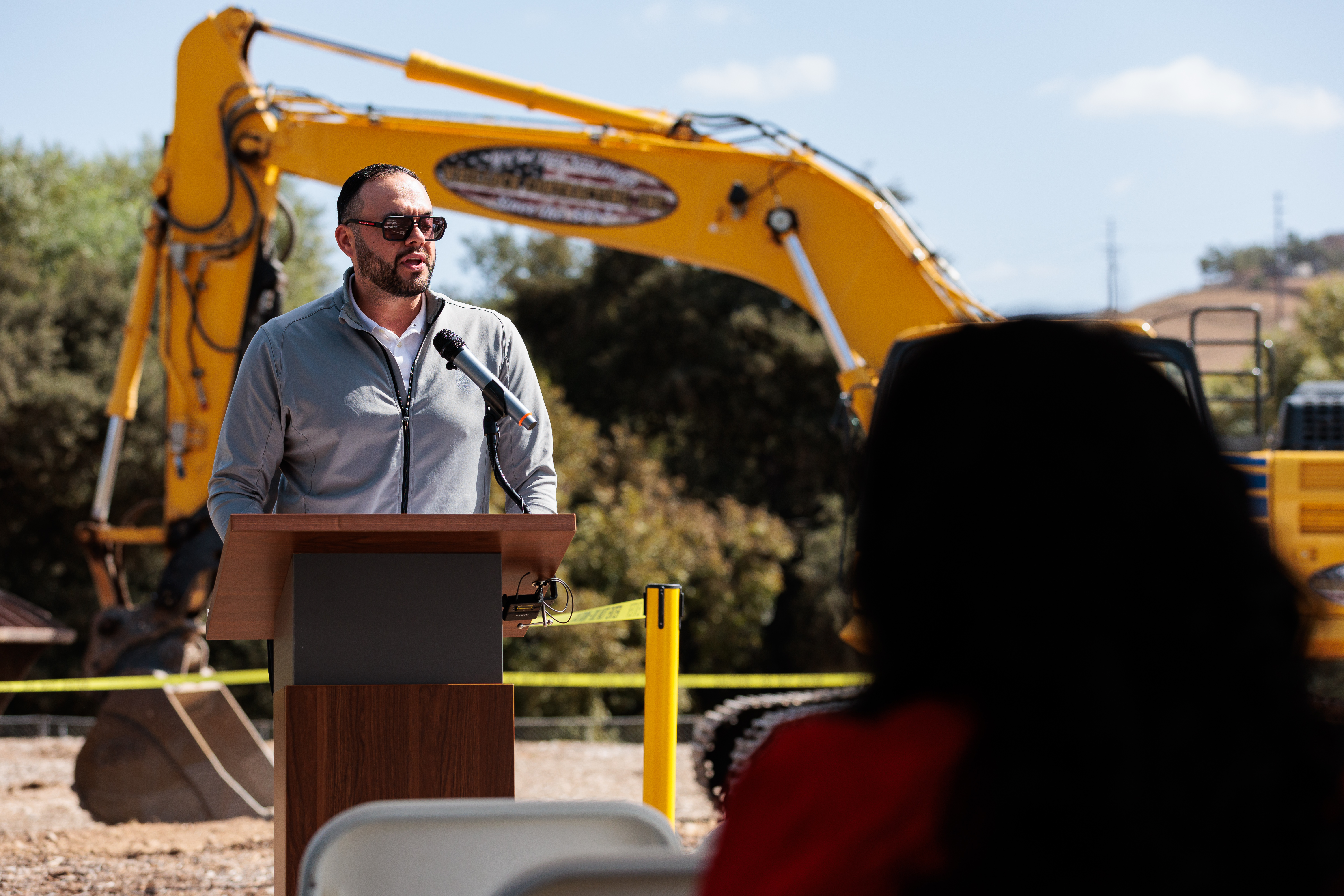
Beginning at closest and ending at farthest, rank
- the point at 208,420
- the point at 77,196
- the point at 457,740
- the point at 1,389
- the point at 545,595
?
the point at 457,740 < the point at 545,595 < the point at 208,420 < the point at 1,389 < the point at 77,196

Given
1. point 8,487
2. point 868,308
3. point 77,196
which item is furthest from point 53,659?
point 868,308

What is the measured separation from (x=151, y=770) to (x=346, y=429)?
4926 millimetres

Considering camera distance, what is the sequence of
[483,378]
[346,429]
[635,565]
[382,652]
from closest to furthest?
A: [382,652], [483,378], [346,429], [635,565]

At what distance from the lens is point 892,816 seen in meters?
0.97

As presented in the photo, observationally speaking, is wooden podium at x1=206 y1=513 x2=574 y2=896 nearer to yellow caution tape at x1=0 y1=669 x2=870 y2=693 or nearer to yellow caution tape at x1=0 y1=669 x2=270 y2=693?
yellow caution tape at x1=0 y1=669 x2=870 y2=693

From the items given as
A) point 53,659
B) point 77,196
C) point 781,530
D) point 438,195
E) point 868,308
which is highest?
point 77,196

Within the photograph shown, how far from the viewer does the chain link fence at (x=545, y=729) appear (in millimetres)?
15383

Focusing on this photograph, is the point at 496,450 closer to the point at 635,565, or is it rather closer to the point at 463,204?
the point at 463,204

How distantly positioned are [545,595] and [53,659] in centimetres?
2168

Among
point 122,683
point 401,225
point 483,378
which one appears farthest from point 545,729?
point 483,378

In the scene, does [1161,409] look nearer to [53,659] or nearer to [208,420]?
[208,420]

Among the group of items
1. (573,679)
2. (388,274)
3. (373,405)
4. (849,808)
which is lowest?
(573,679)

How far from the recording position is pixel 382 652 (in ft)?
8.91

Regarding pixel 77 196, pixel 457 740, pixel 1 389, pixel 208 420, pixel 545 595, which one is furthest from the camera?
pixel 77 196
